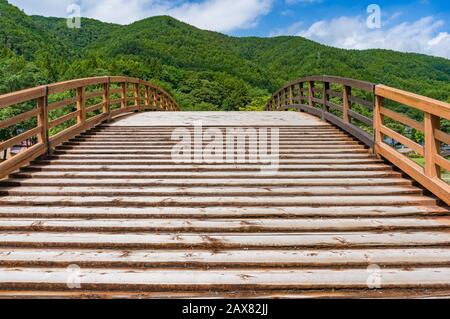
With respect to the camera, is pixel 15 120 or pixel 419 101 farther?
pixel 15 120

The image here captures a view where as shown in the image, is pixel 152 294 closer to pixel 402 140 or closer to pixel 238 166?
pixel 238 166

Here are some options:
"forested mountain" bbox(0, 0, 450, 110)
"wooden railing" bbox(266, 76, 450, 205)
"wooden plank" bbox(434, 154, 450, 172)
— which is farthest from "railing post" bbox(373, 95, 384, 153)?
"forested mountain" bbox(0, 0, 450, 110)

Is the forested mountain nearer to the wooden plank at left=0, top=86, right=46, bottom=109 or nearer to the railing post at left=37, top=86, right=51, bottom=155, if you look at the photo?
the railing post at left=37, top=86, right=51, bottom=155

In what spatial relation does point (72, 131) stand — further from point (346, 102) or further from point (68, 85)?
point (346, 102)

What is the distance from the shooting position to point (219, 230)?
3.81m

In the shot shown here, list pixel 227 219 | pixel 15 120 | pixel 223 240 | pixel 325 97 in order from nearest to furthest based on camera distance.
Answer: pixel 223 240, pixel 227 219, pixel 15 120, pixel 325 97

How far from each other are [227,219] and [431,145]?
92.9 inches

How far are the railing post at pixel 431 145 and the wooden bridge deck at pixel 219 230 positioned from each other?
0.94 feet

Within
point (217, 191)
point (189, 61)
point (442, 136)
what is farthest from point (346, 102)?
point (189, 61)

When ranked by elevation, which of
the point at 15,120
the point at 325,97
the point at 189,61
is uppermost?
the point at 189,61

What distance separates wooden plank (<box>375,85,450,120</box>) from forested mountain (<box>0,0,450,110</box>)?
65.2 meters

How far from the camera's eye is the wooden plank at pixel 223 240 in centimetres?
352

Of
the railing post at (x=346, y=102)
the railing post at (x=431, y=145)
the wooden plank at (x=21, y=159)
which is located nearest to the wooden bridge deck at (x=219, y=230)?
the wooden plank at (x=21, y=159)
